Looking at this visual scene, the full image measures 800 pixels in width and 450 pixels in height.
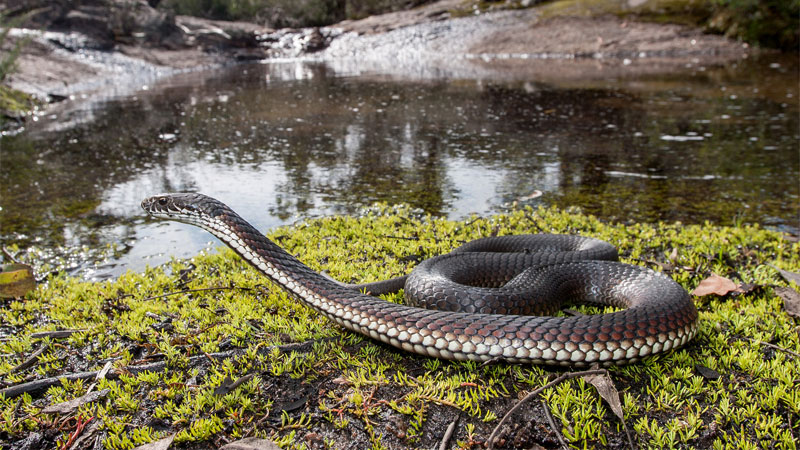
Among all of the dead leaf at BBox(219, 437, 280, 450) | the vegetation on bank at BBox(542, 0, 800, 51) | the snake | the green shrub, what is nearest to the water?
the snake

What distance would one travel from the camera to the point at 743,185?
8.17 meters

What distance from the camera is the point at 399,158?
1030 centimetres

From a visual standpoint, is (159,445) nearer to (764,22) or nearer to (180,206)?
(180,206)

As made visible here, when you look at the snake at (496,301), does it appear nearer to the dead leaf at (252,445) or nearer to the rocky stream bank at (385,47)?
the dead leaf at (252,445)

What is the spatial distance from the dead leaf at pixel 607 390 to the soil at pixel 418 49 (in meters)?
18.1

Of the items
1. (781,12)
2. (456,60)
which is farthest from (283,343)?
(781,12)

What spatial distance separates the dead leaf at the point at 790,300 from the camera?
426 centimetres

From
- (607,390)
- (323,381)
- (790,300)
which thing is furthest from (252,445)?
(790,300)

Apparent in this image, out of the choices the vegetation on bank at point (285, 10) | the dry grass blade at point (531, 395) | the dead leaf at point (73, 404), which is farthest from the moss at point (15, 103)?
the vegetation on bank at point (285, 10)

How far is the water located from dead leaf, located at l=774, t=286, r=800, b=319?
259cm

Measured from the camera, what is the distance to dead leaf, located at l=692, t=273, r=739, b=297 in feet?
15.1

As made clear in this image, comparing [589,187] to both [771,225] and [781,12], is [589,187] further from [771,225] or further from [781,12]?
[781,12]

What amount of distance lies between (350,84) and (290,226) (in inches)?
570

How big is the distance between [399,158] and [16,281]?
6.48 meters
